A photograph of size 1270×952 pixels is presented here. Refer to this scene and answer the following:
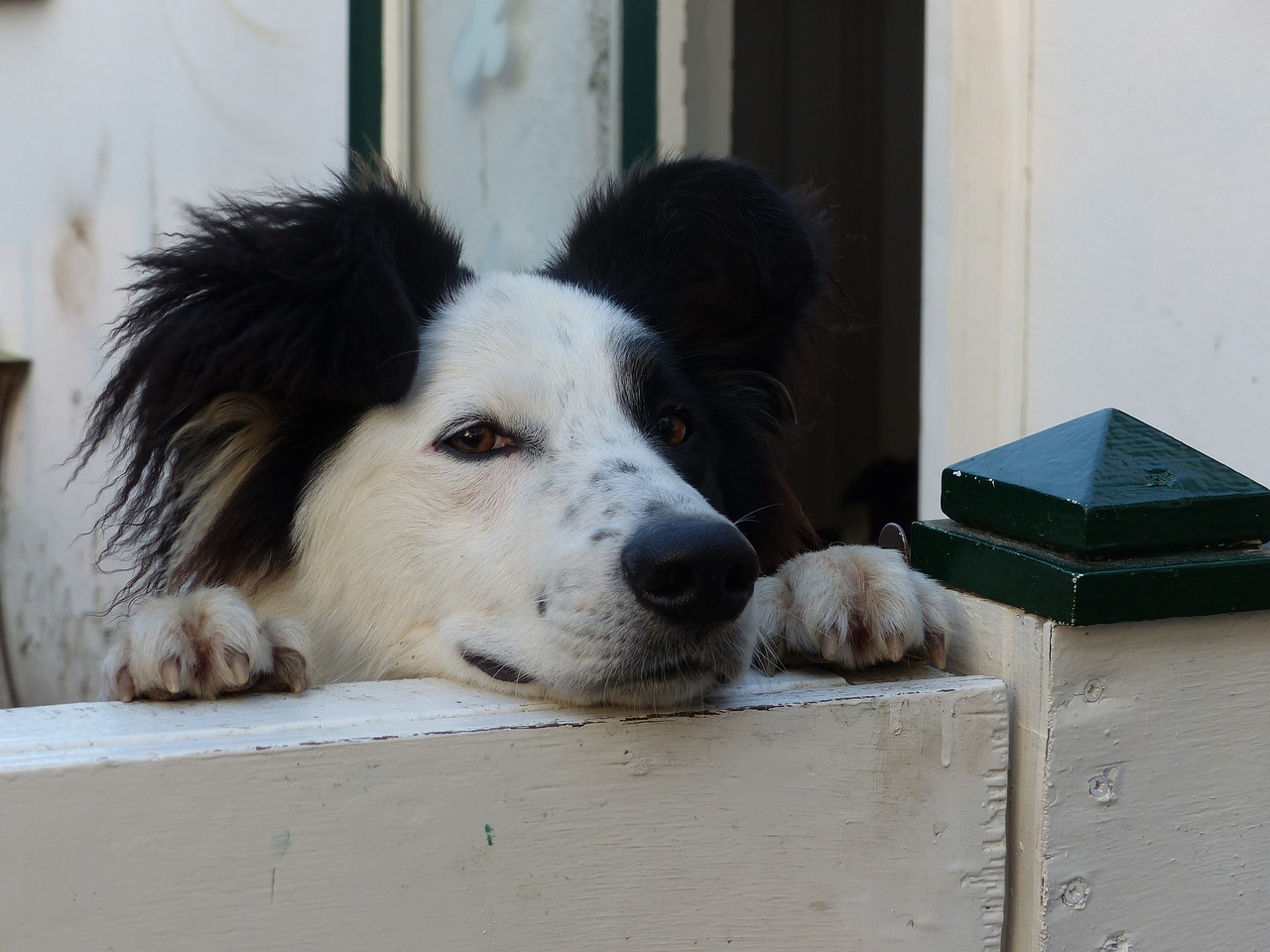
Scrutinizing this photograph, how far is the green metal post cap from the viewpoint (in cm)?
110

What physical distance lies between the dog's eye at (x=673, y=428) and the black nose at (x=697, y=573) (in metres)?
0.59

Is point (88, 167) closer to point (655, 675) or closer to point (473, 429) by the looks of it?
point (473, 429)

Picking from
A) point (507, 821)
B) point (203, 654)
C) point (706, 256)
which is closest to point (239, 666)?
point (203, 654)

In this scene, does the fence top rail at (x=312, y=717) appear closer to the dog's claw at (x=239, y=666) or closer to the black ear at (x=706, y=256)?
the dog's claw at (x=239, y=666)

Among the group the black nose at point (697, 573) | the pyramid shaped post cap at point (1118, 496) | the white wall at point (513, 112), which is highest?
the white wall at point (513, 112)

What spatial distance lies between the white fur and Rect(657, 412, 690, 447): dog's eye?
0.35 ft

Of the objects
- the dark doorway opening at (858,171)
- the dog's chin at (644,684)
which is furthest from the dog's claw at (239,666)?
the dark doorway opening at (858,171)

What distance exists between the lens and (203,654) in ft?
3.90

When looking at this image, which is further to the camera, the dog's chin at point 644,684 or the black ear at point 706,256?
the black ear at point 706,256

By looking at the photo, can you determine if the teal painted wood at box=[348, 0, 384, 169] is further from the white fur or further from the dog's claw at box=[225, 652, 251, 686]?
the dog's claw at box=[225, 652, 251, 686]

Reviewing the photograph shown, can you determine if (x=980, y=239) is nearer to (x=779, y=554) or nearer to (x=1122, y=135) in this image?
(x=1122, y=135)

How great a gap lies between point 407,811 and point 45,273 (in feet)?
14.2

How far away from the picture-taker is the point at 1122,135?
8.81 ft

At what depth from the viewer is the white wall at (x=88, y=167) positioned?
4102 mm
